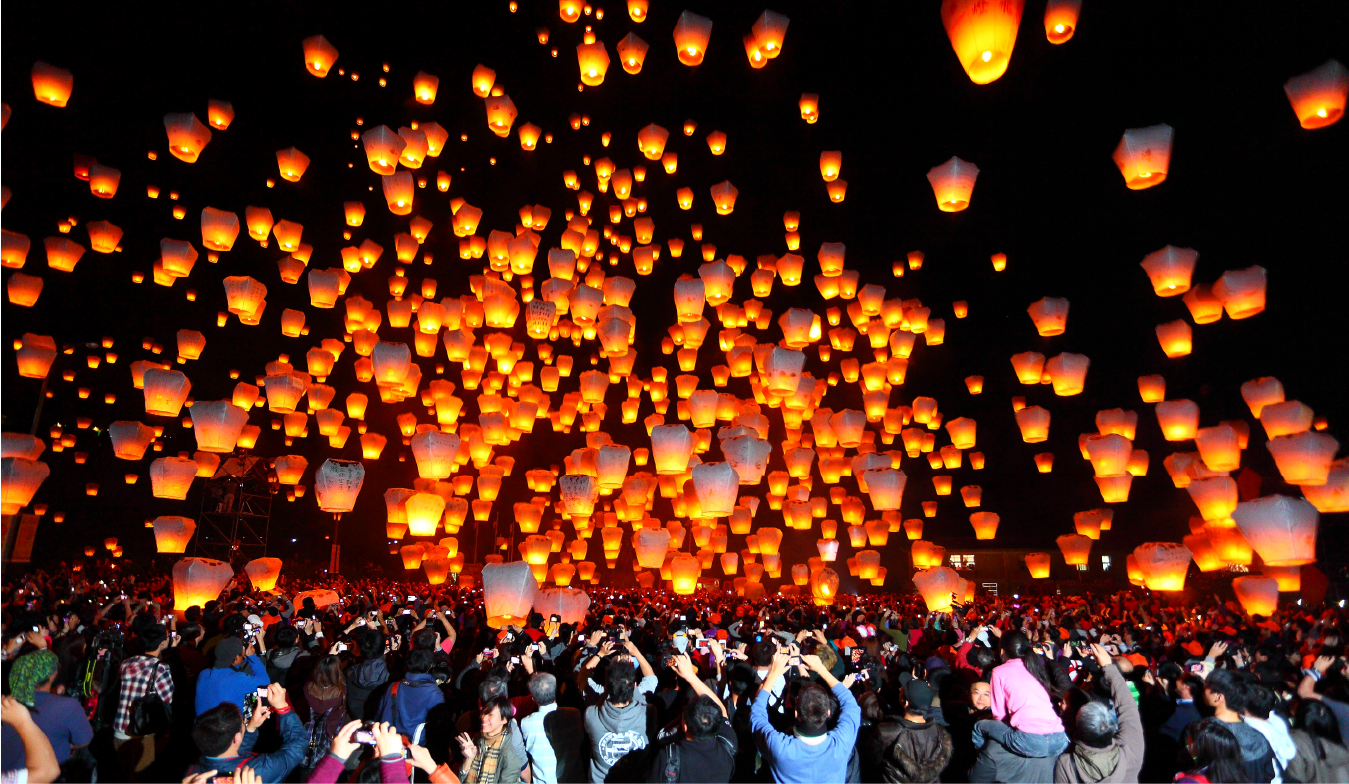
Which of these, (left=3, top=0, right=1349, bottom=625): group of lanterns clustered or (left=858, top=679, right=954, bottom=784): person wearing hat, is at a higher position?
(left=3, top=0, right=1349, bottom=625): group of lanterns clustered

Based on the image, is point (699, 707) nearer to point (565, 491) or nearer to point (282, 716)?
point (282, 716)

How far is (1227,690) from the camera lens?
3.30 metres

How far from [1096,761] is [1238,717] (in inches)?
32.2

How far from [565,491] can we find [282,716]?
889 centimetres

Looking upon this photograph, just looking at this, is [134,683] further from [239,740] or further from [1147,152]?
[1147,152]

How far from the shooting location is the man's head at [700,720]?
3.13 m

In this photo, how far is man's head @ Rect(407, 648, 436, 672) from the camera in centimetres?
407

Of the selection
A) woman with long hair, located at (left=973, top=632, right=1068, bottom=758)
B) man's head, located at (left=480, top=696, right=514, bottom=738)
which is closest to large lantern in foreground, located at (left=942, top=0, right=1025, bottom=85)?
woman with long hair, located at (left=973, top=632, right=1068, bottom=758)

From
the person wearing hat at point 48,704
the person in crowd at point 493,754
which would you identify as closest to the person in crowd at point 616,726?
the person in crowd at point 493,754

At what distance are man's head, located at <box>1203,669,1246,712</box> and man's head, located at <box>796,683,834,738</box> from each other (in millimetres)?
1698

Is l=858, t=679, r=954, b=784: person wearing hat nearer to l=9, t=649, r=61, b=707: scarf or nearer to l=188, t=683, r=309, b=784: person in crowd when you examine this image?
l=188, t=683, r=309, b=784: person in crowd

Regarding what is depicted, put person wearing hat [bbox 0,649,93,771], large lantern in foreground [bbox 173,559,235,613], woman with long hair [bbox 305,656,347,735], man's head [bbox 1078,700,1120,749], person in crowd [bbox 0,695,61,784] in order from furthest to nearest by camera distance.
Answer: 1. large lantern in foreground [bbox 173,559,235,613]
2. woman with long hair [bbox 305,656,347,735]
3. person wearing hat [bbox 0,649,93,771]
4. man's head [bbox 1078,700,1120,749]
5. person in crowd [bbox 0,695,61,784]

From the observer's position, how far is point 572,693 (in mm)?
5254

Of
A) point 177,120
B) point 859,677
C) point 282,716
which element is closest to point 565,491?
point 177,120
